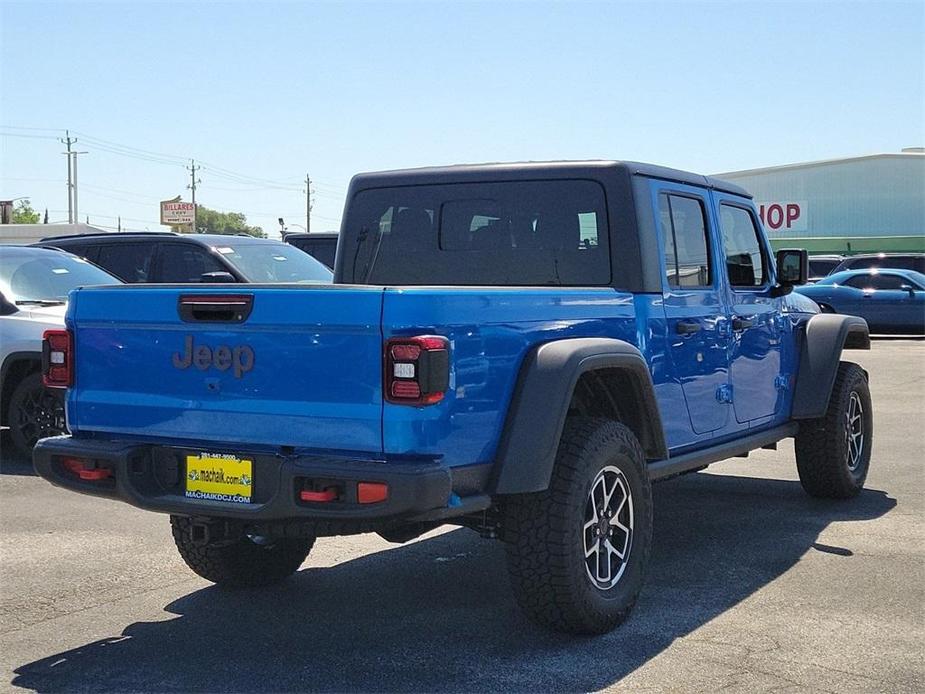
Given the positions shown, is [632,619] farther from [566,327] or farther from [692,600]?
[566,327]

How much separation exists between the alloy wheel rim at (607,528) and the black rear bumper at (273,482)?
65 cm

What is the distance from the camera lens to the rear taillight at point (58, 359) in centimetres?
516

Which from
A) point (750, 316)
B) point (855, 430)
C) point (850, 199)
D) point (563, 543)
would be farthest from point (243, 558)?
point (850, 199)

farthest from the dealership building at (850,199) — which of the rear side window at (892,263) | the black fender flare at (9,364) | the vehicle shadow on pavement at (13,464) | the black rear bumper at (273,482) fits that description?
the black rear bumper at (273,482)

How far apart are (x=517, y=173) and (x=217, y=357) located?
83.3 inches

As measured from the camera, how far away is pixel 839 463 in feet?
25.6

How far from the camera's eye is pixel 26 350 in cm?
927

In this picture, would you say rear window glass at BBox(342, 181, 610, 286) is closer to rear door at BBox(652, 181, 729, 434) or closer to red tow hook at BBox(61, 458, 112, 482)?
rear door at BBox(652, 181, 729, 434)

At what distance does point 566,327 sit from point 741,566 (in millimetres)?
1925

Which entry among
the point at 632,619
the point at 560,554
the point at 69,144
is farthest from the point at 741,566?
the point at 69,144

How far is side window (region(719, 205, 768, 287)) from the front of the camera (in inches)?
272

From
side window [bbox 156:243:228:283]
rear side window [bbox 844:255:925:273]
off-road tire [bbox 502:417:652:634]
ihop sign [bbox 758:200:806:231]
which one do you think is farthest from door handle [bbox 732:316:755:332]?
ihop sign [bbox 758:200:806:231]

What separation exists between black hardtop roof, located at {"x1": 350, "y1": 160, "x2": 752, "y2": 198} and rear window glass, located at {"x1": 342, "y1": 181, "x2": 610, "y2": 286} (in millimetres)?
41

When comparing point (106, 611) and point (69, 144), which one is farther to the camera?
point (69, 144)
